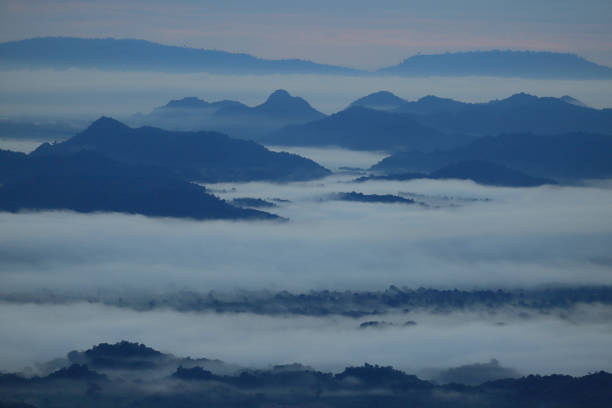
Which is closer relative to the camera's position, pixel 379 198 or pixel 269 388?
pixel 269 388

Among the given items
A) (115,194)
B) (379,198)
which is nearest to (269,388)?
(115,194)

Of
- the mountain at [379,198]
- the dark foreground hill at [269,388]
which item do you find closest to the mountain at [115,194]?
the mountain at [379,198]

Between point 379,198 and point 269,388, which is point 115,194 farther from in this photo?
point 269,388

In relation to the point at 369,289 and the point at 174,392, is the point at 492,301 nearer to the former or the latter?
the point at 369,289

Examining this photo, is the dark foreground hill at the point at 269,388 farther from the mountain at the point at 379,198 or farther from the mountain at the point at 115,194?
the mountain at the point at 379,198

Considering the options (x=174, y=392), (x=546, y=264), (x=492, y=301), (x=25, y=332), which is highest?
(x=546, y=264)

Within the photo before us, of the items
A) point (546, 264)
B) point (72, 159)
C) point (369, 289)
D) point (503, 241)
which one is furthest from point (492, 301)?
point (72, 159)
